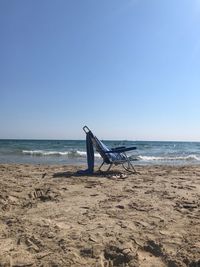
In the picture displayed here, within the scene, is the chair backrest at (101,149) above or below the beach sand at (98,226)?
above

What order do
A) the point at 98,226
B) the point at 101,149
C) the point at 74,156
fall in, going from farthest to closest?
the point at 74,156
the point at 101,149
the point at 98,226

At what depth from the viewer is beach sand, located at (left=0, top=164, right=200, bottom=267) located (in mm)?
3434

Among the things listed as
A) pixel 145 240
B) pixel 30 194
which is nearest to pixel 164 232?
pixel 145 240

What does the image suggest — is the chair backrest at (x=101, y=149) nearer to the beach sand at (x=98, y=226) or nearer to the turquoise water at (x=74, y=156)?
the turquoise water at (x=74, y=156)

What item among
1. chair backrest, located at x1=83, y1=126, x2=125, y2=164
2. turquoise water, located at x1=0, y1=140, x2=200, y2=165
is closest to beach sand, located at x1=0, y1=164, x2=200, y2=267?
chair backrest, located at x1=83, y1=126, x2=125, y2=164

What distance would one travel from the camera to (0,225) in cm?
436

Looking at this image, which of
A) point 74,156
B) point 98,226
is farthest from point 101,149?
point 74,156

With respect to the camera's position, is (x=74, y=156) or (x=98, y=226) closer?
(x=98, y=226)

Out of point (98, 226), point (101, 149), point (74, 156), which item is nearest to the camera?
point (98, 226)

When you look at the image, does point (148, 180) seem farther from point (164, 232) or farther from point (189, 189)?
point (164, 232)

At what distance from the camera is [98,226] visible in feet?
14.2

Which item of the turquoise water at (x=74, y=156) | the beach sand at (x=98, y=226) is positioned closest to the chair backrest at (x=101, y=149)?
the turquoise water at (x=74, y=156)

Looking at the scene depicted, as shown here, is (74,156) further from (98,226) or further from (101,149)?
(98,226)

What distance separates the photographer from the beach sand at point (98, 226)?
135 inches
